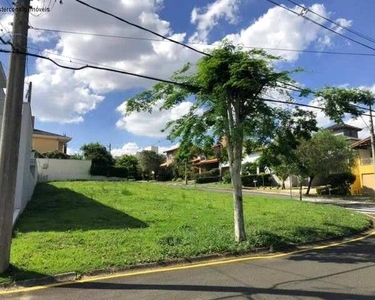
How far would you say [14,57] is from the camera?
813 cm

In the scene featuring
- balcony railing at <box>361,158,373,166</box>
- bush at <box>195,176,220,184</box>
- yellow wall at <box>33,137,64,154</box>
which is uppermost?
yellow wall at <box>33,137,64,154</box>

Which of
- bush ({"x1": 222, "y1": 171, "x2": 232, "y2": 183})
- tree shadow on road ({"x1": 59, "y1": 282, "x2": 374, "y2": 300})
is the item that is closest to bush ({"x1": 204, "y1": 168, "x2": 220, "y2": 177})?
bush ({"x1": 222, "y1": 171, "x2": 232, "y2": 183})

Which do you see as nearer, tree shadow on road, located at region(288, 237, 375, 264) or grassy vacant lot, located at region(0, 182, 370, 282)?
grassy vacant lot, located at region(0, 182, 370, 282)

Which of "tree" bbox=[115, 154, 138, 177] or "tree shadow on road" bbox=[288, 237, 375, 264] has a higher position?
"tree" bbox=[115, 154, 138, 177]

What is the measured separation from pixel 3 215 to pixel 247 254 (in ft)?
19.3

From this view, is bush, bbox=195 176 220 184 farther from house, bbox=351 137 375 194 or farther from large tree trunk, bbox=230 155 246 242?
large tree trunk, bbox=230 155 246 242

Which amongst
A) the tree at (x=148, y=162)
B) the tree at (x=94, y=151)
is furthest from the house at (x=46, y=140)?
the tree at (x=148, y=162)

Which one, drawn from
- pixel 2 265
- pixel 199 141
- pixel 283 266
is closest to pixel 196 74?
pixel 199 141

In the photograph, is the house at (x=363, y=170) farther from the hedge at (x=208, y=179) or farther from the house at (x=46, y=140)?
the house at (x=46, y=140)

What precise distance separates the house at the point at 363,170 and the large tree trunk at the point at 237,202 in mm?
32130

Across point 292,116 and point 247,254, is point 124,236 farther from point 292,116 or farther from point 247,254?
point 292,116

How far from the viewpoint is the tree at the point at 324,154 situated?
3500 cm

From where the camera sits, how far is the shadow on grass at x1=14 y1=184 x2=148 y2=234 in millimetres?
12883

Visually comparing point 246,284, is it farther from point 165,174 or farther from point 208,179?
point 165,174
